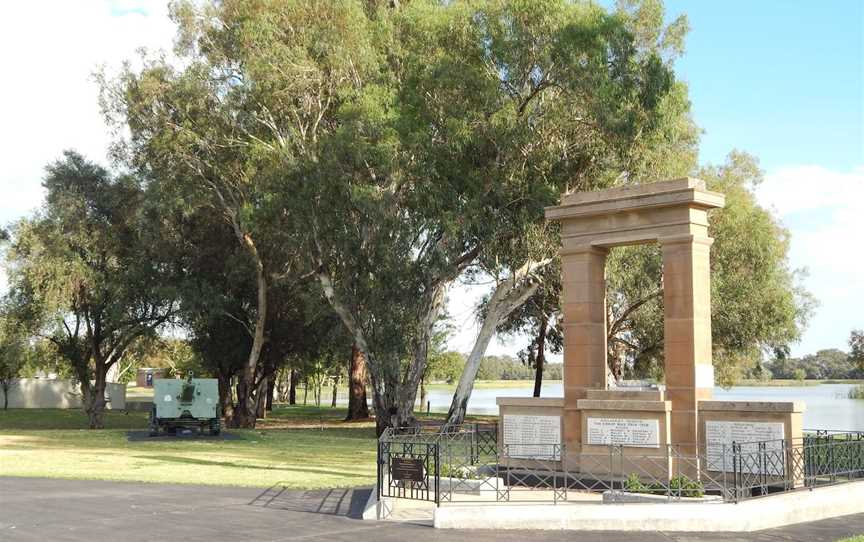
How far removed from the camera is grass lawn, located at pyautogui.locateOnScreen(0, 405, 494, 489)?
859 inches

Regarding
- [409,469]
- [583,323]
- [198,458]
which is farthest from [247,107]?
[409,469]

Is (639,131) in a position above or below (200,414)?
above

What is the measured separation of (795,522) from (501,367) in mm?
149371

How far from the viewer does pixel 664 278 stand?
809 inches

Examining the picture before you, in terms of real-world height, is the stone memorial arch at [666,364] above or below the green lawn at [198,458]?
above

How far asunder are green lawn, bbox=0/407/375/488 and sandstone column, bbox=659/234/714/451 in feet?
24.0

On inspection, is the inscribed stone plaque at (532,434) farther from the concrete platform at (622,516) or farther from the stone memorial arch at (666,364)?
the concrete platform at (622,516)

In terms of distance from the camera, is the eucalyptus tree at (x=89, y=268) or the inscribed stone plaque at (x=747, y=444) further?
the eucalyptus tree at (x=89, y=268)

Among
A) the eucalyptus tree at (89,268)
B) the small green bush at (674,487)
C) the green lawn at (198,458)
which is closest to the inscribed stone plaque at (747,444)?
the small green bush at (674,487)

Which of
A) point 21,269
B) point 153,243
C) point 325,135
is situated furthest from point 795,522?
point 21,269

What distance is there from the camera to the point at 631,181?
36250mm

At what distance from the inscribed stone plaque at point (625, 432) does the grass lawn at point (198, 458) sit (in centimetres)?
547

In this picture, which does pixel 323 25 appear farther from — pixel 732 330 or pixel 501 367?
pixel 501 367

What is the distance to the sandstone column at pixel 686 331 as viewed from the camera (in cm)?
1964
